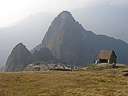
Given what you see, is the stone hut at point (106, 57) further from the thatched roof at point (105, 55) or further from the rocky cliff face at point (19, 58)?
the rocky cliff face at point (19, 58)

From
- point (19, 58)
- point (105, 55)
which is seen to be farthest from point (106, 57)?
point (19, 58)

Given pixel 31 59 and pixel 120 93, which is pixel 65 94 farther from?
pixel 31 59

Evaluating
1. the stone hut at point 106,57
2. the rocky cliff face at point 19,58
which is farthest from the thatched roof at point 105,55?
the rocky cliff face at point 19,58

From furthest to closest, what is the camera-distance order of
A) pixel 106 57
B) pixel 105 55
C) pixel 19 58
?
pixel 19 58
pixel 105 55
pixel 106 57

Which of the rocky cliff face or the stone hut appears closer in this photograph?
the stone hut

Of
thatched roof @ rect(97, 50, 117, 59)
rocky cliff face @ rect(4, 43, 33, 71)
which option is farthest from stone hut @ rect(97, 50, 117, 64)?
rocky cliff face @ rect(4, 43, 33, 71)

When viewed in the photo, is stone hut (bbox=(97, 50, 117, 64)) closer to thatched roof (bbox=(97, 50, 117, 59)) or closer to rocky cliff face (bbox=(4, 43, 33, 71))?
thatched roof (bbox=(97, 50, 117, 59))

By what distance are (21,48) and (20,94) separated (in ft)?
628

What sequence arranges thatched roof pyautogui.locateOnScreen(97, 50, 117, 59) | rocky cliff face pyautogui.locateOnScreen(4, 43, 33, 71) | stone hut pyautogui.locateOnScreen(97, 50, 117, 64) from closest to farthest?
stone hut pyautogui.locateOnScreen(97, 50, 117, 64)
thatched roof pyautogui.locateOnScreen(97, 50, 117, 59)
rocky cliff face pyautogui.locateOnScreen(4, 43, 33, 71)

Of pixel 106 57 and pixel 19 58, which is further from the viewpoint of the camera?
pixel 19 58

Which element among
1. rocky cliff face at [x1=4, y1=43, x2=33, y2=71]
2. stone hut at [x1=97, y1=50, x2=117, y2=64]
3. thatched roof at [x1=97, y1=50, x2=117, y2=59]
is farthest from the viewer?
rocky cliff face at [x1=4, y1=43, x2=33, y2=71]

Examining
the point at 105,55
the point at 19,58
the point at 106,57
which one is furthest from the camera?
the point at 19,58

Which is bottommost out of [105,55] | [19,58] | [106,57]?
[106,57]

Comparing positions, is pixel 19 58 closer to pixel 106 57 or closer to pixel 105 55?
pixel 105 55
